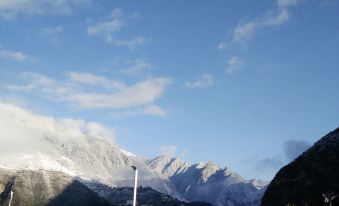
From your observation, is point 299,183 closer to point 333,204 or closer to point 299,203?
point 299,203

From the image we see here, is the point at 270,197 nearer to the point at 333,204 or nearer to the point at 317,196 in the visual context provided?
the point at 317,196

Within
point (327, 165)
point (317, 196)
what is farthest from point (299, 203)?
point (327, 165)

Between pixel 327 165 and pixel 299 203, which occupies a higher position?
pixel 327 165

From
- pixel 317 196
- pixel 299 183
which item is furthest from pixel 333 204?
pixel 299 183

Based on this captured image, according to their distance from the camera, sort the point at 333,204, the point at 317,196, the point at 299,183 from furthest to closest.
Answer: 1. the point at 299,183
2. the point at 317,196
3. the point at 333,204

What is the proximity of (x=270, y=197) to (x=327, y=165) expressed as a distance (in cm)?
2403

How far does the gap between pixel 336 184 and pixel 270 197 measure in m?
25.7

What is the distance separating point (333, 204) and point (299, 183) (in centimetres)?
4275

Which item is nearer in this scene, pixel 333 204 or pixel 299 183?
pixel 333 204

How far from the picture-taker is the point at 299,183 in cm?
19875

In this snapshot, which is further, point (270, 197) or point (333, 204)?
point (270, 197)

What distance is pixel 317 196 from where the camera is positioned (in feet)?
593

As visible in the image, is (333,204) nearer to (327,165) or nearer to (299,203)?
(299,203)

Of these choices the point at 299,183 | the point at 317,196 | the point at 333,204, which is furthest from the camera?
the point at 299,183
